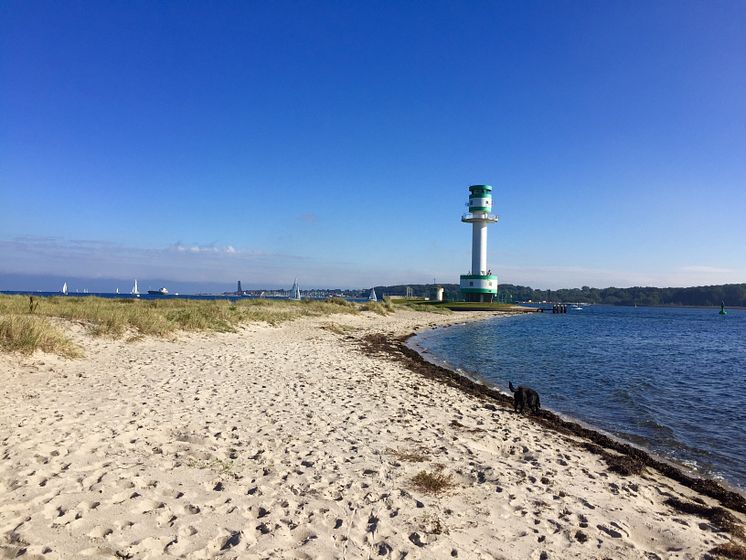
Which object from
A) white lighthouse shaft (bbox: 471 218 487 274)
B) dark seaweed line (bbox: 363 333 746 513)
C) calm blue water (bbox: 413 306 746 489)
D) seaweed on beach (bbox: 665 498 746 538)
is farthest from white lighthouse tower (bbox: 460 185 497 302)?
seaweed on beach (bbox: 665 498 746 538)

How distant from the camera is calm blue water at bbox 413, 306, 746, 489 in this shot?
10117 mm

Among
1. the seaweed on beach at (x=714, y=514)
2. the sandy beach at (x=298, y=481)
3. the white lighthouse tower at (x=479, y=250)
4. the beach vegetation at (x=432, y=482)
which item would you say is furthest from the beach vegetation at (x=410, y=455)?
the white lighthouse tower at (x=479, y=250)

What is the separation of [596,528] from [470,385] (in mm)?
10087

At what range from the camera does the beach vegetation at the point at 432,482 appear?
589 centimetres

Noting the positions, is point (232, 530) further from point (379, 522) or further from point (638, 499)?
point (638, 499)

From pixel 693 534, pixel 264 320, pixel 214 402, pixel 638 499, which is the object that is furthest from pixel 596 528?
pixel 264 320

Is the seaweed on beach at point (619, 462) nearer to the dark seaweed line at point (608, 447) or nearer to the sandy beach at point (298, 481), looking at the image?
the dark seaweed line at point (608, 447)

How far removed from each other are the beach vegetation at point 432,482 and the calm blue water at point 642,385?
5509mm

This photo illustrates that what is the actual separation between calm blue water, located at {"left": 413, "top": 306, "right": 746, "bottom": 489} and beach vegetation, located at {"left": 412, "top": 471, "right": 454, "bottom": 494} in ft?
18.1

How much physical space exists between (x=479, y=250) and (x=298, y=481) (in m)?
78.5

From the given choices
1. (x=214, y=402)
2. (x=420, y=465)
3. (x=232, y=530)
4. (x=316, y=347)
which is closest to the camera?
(x=232, y=530)

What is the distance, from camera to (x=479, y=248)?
267 feet

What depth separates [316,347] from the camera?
69.1 feet

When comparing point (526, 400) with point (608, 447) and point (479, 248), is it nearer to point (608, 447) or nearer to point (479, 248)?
point (608, 447)
